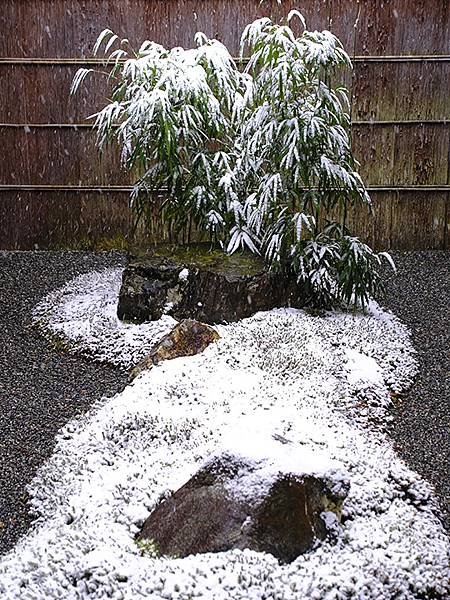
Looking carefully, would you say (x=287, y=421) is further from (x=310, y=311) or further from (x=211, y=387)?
(x=310, y=311)

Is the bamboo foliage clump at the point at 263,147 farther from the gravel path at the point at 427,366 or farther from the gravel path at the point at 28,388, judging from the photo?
the gravel path at the point at 28,388

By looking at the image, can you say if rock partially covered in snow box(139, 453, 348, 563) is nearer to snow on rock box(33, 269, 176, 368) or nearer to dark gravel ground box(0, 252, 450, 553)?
dark gravel ground box(0, 252, 450, 553)

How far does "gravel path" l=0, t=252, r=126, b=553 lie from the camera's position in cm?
255

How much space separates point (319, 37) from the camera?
3645 millimetres

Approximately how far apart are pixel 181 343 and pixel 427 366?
118 cm

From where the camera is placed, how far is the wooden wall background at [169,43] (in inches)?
191

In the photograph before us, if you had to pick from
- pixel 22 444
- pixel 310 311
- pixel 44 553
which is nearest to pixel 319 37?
pixel 310 311

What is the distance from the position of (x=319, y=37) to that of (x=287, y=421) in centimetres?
204

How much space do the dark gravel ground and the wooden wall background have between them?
1.04 ft

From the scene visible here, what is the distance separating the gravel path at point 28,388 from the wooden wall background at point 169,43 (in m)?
0.61

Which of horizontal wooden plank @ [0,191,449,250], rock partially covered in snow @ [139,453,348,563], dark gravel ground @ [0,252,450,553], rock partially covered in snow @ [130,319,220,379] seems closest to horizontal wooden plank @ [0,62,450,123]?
horizontal wooden plank @ [0,191,449,250]

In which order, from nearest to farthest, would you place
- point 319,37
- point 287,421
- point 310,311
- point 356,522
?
1. point 356,522
2. point 287,421
3. point 319,37
4. point 310,311

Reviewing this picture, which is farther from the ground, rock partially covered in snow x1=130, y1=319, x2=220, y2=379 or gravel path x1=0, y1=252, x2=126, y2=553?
rock partially covered in snow x1=130, y1=319, x2=220, y2=379

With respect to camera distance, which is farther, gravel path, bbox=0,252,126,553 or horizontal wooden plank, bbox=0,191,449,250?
horizontal wooden plank, bbox=0,191,449,250
